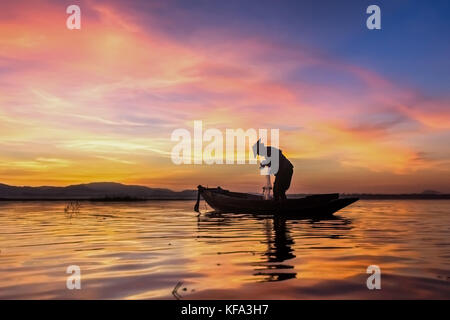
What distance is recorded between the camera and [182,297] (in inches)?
294

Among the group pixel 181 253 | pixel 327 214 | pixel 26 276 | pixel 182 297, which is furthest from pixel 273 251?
pixel 327 214

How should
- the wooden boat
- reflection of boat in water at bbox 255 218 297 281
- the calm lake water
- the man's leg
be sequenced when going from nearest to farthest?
the calm lake water, reflection of boat in water at bbox 255 218 297 281, the wooden boat, the man's leg

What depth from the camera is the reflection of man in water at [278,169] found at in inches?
1254

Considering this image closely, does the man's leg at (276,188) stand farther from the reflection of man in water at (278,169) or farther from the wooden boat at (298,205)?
the wooden boat at (298,205)

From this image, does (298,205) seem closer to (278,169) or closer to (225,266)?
(278,169)

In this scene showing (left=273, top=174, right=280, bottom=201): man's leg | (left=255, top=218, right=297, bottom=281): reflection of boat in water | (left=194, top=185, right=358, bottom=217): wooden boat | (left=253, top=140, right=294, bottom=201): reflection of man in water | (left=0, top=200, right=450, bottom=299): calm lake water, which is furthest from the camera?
(left=273, top=174, right=280, bottom=201): man's leg

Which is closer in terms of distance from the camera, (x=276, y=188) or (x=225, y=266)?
(x=225, y=266)

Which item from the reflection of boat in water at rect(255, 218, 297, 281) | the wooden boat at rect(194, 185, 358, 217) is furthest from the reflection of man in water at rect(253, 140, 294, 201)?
the reflection of boat in water at rect(255, 218, 297, 281)

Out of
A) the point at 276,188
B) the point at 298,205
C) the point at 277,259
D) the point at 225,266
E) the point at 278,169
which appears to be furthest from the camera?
the point at 276,188

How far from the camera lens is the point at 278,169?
31.8 metres

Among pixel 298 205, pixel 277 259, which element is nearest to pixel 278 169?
pixel 298 205

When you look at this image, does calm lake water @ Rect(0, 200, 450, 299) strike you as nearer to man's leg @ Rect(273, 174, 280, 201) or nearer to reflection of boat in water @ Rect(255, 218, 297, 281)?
reflection of boat in water @ Rect(255, 218, 297, 281)

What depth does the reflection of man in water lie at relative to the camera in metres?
31.9

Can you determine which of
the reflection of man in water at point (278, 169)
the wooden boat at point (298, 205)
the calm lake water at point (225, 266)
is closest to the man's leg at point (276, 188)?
the reflection of man in water at point (278, 169)
